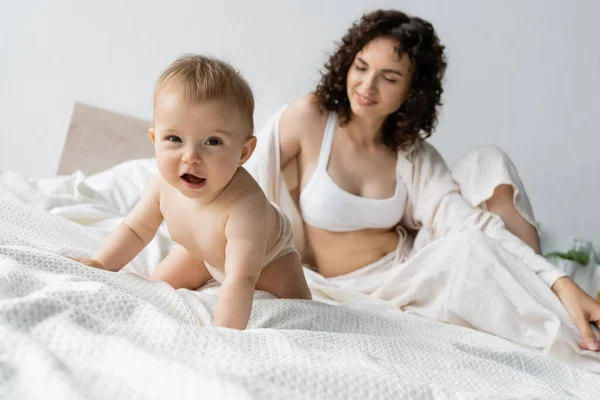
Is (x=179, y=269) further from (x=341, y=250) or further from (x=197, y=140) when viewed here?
(x=341, y=250)

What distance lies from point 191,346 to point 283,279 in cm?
55

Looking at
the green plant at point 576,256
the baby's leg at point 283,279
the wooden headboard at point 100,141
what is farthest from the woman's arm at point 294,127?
the green plant at point 576,256

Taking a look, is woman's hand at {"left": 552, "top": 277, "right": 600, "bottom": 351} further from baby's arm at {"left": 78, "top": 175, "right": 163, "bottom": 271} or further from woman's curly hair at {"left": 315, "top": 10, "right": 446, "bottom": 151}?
baby's arm at {"left": 78, "top": 175, "right": 163, "bottom": 271}

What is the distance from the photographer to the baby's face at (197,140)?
119 centimetres

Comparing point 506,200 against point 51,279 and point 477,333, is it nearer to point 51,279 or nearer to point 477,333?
point 477,333

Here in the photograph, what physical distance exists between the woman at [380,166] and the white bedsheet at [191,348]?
0.53 m

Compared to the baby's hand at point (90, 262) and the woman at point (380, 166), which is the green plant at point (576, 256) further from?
the baby's hand at point (90, 262)

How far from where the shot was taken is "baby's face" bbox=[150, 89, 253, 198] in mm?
1187

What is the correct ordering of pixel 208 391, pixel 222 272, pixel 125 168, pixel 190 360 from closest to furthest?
pixel 208 391
pixel 190 360
pixel 222 272
pixel 125 168

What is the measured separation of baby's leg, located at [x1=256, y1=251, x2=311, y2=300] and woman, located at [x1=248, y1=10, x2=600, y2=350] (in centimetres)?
58

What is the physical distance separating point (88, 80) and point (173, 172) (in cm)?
177

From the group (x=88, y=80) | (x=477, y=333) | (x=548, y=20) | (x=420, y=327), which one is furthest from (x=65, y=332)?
(x=548, y=20)

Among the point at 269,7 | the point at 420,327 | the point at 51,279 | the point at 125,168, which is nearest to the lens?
→ the point at 51,279

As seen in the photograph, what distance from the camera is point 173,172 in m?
1.22
